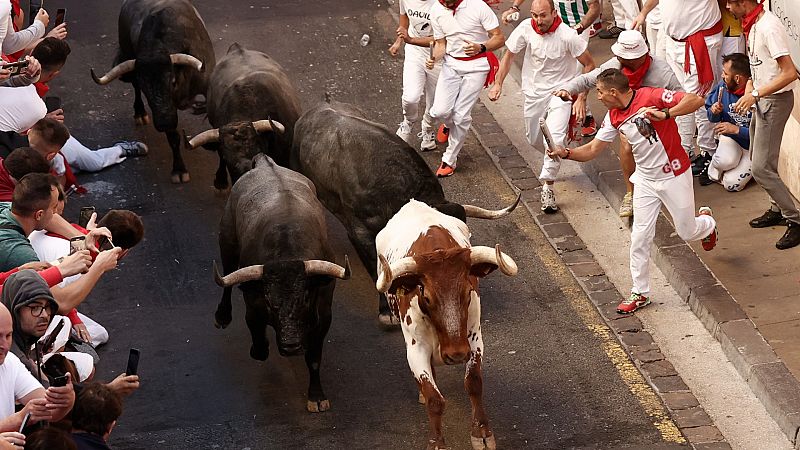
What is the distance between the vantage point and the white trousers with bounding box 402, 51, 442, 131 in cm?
1327

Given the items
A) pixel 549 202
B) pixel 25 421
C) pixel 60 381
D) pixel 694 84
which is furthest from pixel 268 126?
pixel 25 421

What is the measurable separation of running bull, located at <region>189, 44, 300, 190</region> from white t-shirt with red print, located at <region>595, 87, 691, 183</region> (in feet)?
11.3

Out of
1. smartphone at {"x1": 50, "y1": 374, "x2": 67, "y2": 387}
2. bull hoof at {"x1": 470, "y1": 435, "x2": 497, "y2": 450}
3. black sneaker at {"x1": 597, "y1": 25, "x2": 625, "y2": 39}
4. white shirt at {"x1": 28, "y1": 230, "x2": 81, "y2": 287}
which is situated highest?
smartphone at {"x1": 50, "y1": 374, "x2": 67, "y2": 387}

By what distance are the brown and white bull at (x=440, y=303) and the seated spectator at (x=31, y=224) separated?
2.03 meters

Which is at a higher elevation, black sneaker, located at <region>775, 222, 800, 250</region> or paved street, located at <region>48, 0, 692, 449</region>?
black sneaker, located at <region>775, 222, 800, 250</region>

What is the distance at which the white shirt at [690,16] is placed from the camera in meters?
12.1

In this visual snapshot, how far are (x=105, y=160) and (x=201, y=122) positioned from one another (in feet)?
4.78

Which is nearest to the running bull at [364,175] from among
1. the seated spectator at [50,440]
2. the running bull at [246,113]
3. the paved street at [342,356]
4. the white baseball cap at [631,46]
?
the running bull at [246,113]

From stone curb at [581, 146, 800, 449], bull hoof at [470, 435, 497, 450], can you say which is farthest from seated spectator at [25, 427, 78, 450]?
stone curb at [581, 146, 800, 449]

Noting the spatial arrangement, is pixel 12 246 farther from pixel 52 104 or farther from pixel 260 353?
pixel 52 104

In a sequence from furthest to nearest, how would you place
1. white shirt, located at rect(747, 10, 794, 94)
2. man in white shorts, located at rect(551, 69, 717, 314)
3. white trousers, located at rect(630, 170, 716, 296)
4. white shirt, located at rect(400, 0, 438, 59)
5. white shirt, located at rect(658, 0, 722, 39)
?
1. white shirt, located at rect(400, 0, 438, 59)
2. white shirt, located at rect(658, 0, 722, 39)
3. white shirt, located at rect(747, 10, 794, 94)
4. white trousers, located at rect(630, 170, 716, 296)
5. man in white shorts, located at rect(551, 69, 717, 314)

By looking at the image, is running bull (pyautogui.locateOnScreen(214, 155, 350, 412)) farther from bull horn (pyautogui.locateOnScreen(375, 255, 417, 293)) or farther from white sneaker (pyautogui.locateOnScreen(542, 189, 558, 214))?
white sneaker (pyautogui.locateOnScreen(542, 189, 558, 214))

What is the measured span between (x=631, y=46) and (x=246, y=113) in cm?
391

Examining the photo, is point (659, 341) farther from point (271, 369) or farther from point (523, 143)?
point (523, 143)
